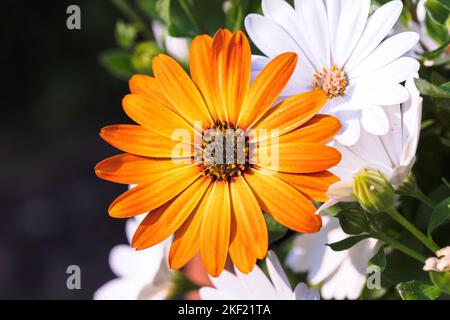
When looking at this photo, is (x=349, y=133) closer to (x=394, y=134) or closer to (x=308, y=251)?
(x=394, y=134)

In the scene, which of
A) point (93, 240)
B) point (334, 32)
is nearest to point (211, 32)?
point (334, 32)

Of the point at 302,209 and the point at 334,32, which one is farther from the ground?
the point at 334,32

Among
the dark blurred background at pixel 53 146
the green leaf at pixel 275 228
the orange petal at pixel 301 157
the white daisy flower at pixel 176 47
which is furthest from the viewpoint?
the dark blurred background at pixel 53 146

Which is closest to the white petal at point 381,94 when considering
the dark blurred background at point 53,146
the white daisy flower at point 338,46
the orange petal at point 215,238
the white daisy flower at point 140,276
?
the white daisy flower at point 338,46

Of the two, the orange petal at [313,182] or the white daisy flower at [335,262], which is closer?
the orange petal at [313,182]

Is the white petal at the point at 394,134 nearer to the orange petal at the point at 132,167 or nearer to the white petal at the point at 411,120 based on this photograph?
the white petal at the point at 411,120
